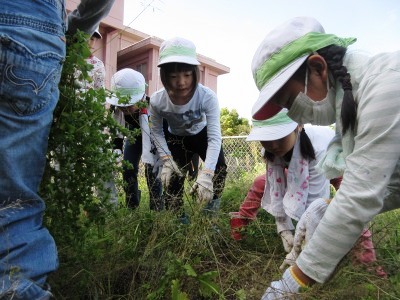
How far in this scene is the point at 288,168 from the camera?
2.77 m

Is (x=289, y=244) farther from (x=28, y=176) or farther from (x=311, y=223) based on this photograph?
(x=28, y=176)

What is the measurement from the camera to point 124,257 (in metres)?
1.87

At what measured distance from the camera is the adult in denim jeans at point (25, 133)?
115 centimetres

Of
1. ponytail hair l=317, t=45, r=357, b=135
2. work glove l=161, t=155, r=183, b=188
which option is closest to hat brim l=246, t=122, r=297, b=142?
work glove l=161, t=155, r=183, b=188

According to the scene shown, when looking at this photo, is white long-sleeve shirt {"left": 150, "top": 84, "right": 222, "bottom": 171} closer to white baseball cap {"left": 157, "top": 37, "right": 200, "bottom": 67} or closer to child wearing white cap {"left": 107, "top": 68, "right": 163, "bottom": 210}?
child wearing white cap {"left": 107, "top": 68, "right": 163, "bottom": 210}

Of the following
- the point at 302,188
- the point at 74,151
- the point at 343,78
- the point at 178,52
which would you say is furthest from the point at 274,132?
the point at 74,151

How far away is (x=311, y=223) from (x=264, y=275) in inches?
16.2

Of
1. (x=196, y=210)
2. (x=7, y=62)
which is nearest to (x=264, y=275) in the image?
(x=196, y=210)

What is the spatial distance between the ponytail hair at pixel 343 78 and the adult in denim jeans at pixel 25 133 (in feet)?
3.35

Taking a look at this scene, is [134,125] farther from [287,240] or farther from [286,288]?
[286,288]

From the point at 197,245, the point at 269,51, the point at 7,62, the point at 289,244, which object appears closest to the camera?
the point at 7,62

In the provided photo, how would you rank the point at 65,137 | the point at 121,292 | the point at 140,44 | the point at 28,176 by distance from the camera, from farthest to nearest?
1. the point at 140,44
2. the point at 121,292
3. the point at 65,137
4. the point at 28,176

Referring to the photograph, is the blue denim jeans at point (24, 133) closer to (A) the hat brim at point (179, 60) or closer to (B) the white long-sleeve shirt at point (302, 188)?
(A) the hat brim at point (179, 60)

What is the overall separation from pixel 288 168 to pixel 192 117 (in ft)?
3.29
